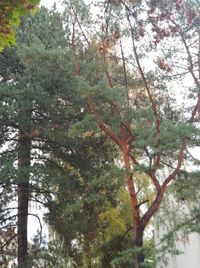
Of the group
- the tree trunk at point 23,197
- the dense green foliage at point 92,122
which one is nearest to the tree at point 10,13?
the dense green foliage at point 92,122

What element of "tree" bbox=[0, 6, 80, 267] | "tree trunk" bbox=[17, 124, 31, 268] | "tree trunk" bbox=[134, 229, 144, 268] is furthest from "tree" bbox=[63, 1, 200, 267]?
"tree trunk" bbox=[17, 124, 31, 268]

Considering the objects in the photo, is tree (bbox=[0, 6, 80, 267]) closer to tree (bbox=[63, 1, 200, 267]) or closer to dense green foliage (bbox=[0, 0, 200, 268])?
dense green foliage (bbox=[0, 0, 200, 268])

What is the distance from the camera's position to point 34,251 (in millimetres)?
11664

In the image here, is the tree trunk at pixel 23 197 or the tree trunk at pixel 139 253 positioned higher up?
the tree trunk at pixel 23 197

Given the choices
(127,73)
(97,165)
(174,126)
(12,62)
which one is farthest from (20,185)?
(174,126)

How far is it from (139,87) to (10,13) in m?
6.70

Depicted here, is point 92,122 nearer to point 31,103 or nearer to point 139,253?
point 31,103

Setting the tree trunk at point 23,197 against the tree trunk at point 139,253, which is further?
the tree trunk at point 23,197

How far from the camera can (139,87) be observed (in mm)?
10266

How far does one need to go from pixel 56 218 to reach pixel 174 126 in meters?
4.29

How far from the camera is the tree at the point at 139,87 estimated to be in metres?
9.23

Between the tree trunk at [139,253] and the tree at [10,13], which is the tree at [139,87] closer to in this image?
the tree trunk at [139,253]

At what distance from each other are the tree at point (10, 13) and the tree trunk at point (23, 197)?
23.0 ft

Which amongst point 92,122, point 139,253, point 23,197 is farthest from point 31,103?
point 139,253
